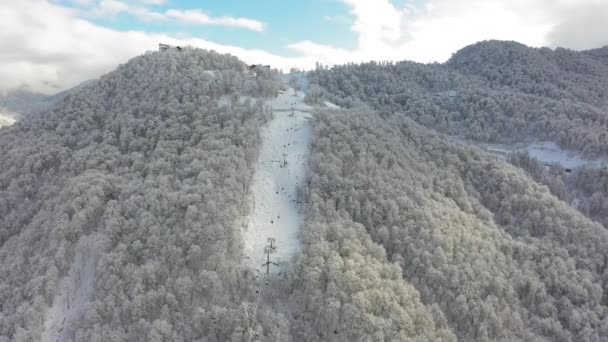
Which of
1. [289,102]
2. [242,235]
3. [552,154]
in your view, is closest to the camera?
[242,235]

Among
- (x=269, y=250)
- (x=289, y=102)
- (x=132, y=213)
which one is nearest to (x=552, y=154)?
(x=289, y=102)

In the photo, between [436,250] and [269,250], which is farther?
[436,250]

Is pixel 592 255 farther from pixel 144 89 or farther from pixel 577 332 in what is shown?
pixel 144 89

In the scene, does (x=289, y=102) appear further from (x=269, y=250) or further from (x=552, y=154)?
(x=552, y=154)

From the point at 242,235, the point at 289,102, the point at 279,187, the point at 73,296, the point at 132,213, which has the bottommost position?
the point at 73,296

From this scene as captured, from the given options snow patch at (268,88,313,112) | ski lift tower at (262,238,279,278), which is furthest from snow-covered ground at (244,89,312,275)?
ski lift tower at (262,238,279,278)

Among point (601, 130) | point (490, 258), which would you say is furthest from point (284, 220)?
point (601, 130)

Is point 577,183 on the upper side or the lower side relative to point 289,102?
lower
